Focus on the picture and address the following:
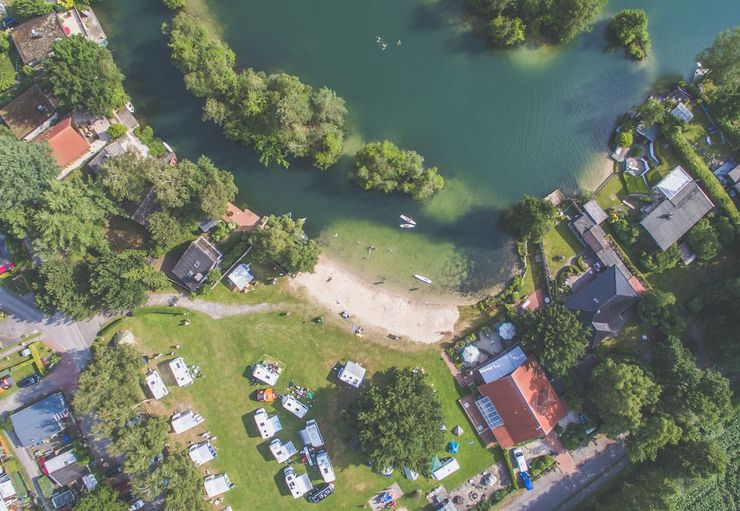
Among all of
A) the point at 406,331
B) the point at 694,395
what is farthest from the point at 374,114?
the point at 694,395

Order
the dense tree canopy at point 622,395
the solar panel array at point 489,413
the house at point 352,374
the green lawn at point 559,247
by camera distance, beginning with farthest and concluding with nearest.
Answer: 1. the green lawn at point 559,247
2. the solar panel array at point 489,413
3. the house at point 352,374
4. the dense tree canopy at point 622,395

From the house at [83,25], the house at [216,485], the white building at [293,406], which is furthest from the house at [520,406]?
the house at [83,25]

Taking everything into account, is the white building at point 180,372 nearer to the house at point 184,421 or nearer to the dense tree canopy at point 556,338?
the house at point 184,421

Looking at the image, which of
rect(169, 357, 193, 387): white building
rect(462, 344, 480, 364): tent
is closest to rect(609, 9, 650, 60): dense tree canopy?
rect(462, 344, 480, 364): tent

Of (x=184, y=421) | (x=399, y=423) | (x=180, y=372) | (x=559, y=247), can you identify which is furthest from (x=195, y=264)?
(x=559, y=247)

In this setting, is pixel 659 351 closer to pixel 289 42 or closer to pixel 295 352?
pixel 295 352
